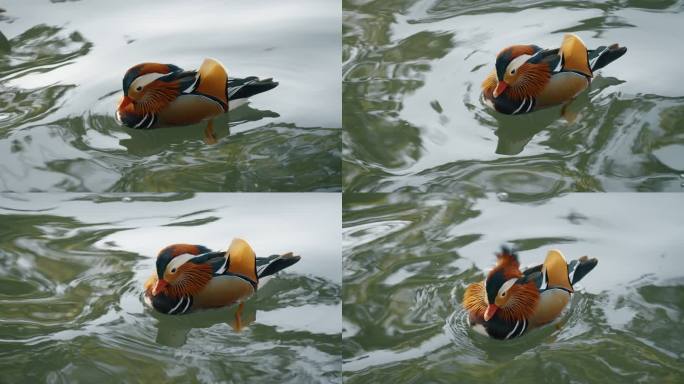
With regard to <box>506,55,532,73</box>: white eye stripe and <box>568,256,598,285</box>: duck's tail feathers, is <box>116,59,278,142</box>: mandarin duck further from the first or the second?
<box>568,256,598,285</box>: duck's tail feathers

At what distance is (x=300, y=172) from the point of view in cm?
236

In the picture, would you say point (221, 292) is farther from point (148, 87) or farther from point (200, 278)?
point (148, 87)

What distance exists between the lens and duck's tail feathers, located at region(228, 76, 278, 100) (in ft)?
7.91

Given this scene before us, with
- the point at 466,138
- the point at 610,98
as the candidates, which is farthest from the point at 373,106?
the point at 610,98

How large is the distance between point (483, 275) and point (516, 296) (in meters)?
0.13

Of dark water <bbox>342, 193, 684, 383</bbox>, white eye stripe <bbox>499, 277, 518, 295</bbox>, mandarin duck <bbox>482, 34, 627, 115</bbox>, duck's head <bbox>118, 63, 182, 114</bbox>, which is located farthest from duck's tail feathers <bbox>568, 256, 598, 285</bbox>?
duck's head <bbox>118, 63, 182, 114</bbox>

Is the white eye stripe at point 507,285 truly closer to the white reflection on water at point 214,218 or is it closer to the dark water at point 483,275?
the dark water at point 483,275

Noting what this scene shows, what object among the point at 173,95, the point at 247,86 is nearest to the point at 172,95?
the point at 173,95

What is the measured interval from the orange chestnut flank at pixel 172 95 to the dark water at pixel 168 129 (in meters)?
0.04

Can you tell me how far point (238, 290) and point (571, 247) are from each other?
61 centimetres

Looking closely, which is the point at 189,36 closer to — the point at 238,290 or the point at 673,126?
the point at 238,290

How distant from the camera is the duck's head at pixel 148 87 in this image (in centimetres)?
231

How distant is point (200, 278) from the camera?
2141 mm

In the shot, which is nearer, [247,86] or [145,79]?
[145,79]
